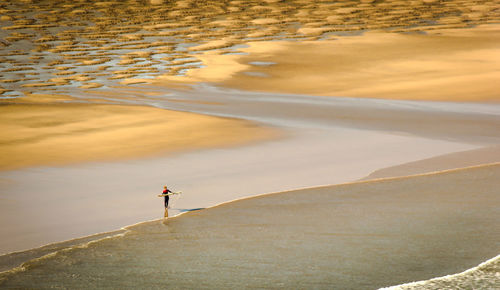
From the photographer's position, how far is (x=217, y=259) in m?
6.59

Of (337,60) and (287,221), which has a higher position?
(337,60)

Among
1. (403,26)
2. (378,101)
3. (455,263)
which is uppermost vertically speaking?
(403,26)

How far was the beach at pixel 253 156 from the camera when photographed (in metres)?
6.55

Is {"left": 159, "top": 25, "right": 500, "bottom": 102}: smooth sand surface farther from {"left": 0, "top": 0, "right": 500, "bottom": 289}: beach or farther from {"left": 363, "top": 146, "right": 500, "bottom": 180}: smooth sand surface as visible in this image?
{"left": 363, "top": 146, "right": 500, "bottom": 180}: smooth sand surface

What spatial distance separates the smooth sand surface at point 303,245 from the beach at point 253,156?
0.02m

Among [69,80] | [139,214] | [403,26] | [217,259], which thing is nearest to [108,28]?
[69,80]

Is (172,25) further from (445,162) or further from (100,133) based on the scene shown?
(445,162)

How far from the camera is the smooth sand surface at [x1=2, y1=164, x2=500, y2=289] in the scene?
6164 mm

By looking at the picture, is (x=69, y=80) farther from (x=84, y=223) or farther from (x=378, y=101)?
(x=84, y=223)

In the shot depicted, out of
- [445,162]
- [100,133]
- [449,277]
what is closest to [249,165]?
[445,162]

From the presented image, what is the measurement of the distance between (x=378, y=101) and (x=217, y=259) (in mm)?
8812

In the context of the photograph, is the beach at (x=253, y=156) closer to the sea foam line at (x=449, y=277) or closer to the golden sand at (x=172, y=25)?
the sea foam line at (x=449, y=277)

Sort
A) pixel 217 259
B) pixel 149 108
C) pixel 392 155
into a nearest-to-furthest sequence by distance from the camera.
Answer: pixel 217 259 → pixel 392 155 → pixel 149 108

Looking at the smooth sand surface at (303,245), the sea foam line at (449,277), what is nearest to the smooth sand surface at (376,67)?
the smooth sand surface at (303,245)
